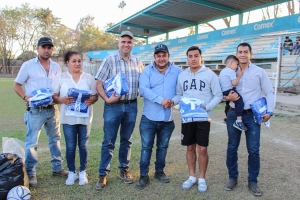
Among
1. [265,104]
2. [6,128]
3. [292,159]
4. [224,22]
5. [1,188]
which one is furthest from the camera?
[224,22]

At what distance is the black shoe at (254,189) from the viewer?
125 inches

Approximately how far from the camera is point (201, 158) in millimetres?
3383

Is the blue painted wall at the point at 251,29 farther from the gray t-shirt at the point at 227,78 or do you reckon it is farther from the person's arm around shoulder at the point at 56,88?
the person's arm around shoulder at the point at 56,88

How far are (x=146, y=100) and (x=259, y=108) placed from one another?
1463 millimetres

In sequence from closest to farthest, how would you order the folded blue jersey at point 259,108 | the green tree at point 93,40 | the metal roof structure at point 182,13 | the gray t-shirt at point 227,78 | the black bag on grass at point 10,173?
the black bag on grass at point 10,173
the folded blue jersey at point 259,108
the gray t-shirt at point 227,78
the metal roof structure at point 182,13
the green tree at point 93,40

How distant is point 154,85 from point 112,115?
27.6 inches

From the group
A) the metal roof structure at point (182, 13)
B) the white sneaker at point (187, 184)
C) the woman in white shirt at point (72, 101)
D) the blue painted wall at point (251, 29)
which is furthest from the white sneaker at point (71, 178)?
the metal roof structure at point (182, 13)

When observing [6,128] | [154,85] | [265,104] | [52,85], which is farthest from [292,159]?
[6,128]

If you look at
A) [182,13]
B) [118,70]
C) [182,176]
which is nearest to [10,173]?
[118,70]

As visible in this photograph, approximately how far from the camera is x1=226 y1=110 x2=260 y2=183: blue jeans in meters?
3.21

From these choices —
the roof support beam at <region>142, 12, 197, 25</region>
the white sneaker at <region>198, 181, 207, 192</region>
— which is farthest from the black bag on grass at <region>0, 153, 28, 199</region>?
the roof support beam at <region>142, 12, 197, 25</region>

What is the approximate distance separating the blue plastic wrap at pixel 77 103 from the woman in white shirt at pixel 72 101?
37 millimetres

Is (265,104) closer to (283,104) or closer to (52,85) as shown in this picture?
(52,85)

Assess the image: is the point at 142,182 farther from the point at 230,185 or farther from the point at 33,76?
the point at 33,76
